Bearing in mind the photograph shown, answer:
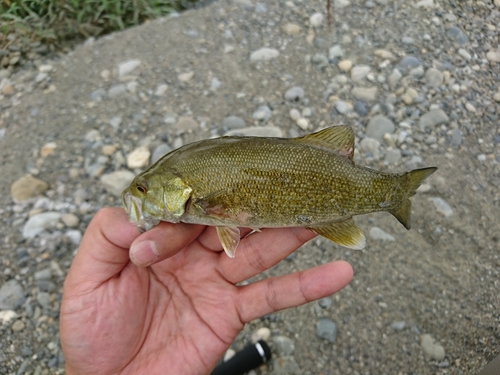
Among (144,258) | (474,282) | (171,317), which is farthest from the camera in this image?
(474,282)

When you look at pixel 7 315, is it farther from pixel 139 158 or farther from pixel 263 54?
pixel 263 54

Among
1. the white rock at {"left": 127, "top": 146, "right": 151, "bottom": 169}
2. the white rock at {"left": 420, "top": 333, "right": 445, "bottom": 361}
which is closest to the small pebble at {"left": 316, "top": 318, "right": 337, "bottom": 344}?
the white rock at {"left": 420, "top": 333, "right": 445, "bottom": 361}

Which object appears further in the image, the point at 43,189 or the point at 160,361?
the point at 43,189

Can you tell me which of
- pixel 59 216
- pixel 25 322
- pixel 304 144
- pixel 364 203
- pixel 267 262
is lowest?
pixel 25 322

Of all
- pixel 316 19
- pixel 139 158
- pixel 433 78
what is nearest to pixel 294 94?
pixel 316 19

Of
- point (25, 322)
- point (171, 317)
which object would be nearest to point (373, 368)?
point (171, 317)

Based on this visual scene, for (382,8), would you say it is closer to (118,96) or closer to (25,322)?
(118,96)

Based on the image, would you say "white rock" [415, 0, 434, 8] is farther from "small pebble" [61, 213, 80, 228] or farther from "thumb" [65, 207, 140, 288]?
"thumb" [65, 207, 140, 288]

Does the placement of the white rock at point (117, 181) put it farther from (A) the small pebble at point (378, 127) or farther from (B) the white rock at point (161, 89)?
(A) the small pebble at point (378, 127)
